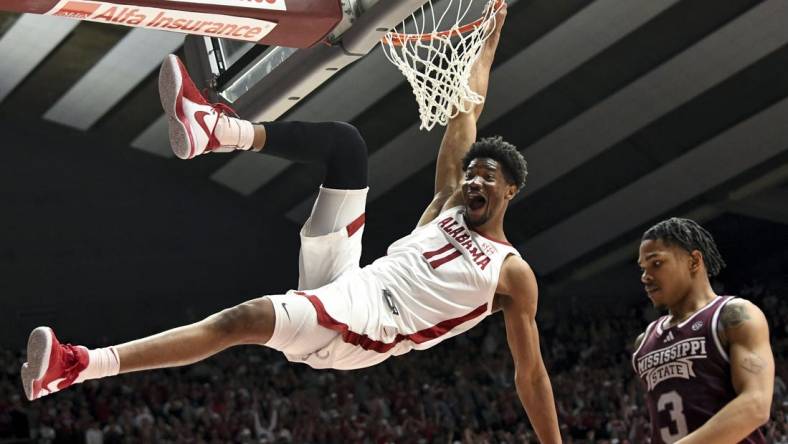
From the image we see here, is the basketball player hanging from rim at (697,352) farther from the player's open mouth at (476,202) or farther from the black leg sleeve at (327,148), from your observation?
the black leg sleeve at (327,148)

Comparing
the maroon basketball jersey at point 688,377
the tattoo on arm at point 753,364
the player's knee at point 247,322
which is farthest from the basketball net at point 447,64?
the tattoo on arm at point 753,364

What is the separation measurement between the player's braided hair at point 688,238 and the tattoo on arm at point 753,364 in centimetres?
42

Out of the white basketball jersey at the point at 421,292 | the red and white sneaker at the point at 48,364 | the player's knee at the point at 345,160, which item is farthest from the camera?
the player's knee at the point at 345,160

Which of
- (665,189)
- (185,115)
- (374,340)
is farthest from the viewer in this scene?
(665,189)

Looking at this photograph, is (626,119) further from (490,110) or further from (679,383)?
(679,383)

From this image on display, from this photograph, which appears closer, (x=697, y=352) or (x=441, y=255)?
(x=697, y=352)

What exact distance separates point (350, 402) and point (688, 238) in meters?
10.8

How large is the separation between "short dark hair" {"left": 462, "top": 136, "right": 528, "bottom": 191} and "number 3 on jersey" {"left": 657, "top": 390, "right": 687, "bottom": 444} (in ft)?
5.76

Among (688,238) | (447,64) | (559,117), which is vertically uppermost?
(559,117)

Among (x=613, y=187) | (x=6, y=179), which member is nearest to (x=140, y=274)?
(x=6, y=179)

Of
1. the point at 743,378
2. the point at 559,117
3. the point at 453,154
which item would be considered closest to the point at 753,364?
the point at 743,378

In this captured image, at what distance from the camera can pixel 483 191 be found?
5.12 meters

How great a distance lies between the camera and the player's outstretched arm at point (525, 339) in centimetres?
500

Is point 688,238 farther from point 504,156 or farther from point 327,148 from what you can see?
point 327,148
